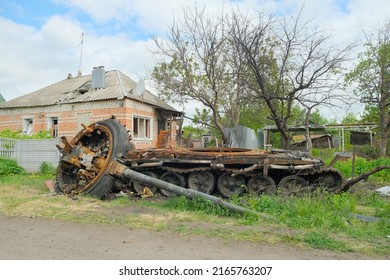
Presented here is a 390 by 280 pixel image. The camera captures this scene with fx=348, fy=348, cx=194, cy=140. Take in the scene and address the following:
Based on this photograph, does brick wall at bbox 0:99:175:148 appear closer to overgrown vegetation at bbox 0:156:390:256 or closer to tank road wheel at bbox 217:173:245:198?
overgrown vegetation at bbox 0:156:390:256

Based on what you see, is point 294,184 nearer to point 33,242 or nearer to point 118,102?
point 33,242

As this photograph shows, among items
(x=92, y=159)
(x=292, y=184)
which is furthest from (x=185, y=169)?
(x=292, y=184)

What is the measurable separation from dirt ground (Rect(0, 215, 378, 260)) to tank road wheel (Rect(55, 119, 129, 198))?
2881 millimetres

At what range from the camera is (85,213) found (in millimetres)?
7293

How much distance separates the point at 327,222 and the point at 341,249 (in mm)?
1235

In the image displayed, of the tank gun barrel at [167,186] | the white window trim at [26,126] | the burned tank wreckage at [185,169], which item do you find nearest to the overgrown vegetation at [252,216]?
the tank gun barrel at [167,186]

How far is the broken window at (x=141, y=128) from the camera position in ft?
70.7

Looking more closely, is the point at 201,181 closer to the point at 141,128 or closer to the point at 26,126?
the point at 141,128

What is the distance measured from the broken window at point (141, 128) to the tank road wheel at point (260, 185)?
13012 mm

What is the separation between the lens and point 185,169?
31.7 ft

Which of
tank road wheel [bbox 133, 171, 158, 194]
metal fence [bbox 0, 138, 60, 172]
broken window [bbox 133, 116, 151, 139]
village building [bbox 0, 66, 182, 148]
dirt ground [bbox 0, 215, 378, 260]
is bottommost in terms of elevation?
dirt ground [bbox 0, 215, 378, 260]

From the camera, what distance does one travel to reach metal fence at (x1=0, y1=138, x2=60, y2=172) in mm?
15305

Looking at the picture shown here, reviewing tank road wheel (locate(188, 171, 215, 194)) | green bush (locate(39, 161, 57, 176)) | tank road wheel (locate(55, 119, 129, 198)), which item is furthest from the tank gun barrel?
green bush (locate(39, 161, 57, 176))

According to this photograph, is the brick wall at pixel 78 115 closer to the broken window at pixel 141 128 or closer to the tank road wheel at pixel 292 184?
the broken window at pixel 141 128
